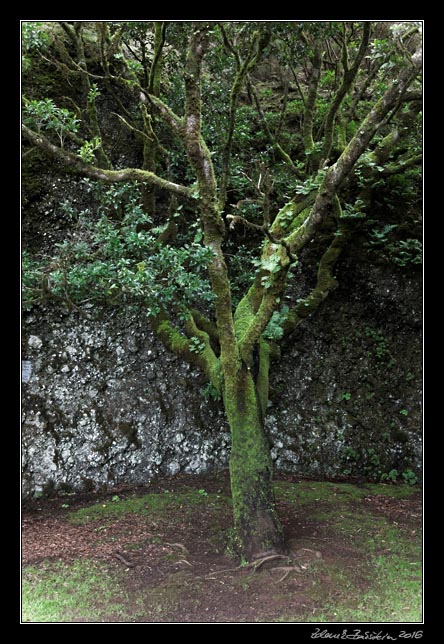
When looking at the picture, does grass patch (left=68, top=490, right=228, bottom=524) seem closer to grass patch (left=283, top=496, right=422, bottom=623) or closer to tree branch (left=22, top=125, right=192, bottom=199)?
grass patch (left=283, top=496, right=422, bottom=623)

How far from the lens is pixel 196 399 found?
332 inches

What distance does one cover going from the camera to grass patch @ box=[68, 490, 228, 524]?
6.74 meters

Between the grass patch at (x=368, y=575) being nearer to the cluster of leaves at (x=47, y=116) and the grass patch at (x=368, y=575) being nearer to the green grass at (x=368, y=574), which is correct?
the green grass at (x=368, y=574)

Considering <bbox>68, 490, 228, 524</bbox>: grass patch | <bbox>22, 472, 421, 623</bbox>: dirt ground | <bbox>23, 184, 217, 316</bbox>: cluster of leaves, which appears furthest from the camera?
<bbox>68, 490, 228, 524</bbox>: grass patch

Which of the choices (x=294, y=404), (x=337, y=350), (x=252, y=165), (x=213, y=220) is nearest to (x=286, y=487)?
(x=294, y=404)

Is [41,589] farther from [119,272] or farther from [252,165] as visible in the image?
[252,165]

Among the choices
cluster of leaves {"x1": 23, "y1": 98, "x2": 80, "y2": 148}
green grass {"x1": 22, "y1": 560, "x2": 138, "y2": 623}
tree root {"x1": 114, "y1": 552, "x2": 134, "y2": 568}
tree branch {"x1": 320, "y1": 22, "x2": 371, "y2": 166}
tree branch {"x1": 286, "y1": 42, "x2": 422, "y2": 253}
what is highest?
tree branch {"x1": 320, "y1": 22, "x2": 371, "y2": 166}

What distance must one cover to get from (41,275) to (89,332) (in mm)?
2538

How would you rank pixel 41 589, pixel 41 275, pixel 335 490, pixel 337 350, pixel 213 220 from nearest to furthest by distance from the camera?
pixel 41 589 < pixel 213 220 < pixel 41 275 < pixel 335 490 < pixel 337 350

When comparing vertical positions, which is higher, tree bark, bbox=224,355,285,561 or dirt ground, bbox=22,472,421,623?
tree bark, bbox=224,355,285,561

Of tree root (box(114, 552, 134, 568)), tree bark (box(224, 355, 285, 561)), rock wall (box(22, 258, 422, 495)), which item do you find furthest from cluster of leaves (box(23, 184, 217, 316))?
tree root (box(114, 552, 134, 568))

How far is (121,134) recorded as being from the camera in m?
9.37

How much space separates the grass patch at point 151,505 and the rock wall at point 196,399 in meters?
0.68

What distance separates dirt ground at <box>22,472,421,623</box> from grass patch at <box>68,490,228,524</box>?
43 millimetres
